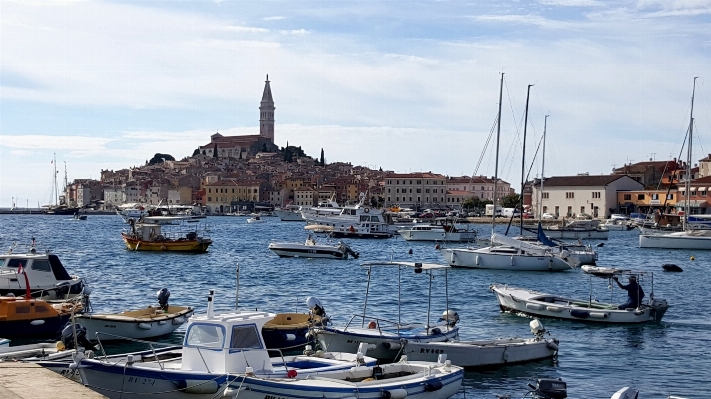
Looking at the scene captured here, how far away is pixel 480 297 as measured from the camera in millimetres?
29156

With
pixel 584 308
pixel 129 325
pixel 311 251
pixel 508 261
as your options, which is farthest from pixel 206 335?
pixel 311 251

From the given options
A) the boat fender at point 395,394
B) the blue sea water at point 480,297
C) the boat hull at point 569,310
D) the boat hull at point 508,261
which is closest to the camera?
the boat fender at point 395,394

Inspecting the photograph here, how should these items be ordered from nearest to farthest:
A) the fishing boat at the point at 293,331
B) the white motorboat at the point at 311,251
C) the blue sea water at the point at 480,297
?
the blue sea water at the point at 480,297 < the fishing boat at the point at 293,331 < the white motorboat at the point at 311,251

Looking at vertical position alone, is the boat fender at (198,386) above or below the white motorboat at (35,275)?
below

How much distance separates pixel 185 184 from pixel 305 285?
498 feet

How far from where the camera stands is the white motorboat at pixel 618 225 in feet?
304

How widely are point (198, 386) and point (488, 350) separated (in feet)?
21.7

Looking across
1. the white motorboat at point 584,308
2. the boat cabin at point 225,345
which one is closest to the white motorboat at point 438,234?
the white motorboat at point 584,308

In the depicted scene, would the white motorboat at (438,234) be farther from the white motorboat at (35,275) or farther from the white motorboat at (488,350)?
the white motorboat at (488,350)

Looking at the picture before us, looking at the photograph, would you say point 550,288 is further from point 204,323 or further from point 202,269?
point 204,323

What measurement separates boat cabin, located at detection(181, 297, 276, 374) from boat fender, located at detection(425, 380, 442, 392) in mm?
2318

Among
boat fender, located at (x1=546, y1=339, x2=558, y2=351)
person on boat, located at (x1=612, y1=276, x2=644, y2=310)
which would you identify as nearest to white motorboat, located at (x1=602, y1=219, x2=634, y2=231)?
person on boat, located at (x1=612, y1=276, x2=644, y2=310)

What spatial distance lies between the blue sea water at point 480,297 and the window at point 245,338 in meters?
4.06

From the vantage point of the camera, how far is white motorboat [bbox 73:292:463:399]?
484 inches
